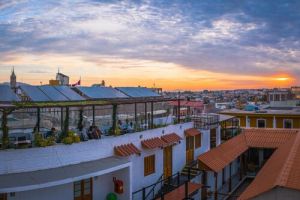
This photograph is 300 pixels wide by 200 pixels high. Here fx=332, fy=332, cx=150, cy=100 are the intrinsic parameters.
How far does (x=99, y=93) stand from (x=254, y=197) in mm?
9531

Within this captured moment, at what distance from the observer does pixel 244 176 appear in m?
28.6

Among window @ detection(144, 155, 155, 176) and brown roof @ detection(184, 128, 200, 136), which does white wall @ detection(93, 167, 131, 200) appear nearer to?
window @ detection(144, 155, 155, 176)

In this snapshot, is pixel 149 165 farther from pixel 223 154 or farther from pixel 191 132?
pixel 223 154

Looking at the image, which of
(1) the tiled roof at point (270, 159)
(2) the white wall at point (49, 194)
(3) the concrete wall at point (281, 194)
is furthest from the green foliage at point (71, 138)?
(3) the concrete wall at point (281, 194)

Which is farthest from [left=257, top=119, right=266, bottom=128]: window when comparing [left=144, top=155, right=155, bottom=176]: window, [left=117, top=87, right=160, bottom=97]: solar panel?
[left=144, top=155, right=155, bottom=176]: window

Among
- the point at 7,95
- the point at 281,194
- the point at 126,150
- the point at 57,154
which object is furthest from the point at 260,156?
the point at 7,95

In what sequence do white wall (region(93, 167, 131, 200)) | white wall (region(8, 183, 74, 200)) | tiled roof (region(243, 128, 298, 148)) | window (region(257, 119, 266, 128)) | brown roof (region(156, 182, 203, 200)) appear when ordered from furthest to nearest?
window (region(257, 119, 266, 128)) < tiled roof (region(243, 128, 298, 148)) < brown roof (region(156, 182, 203, 200)) < white wall (region(93, 167, 131, 200)) < white wall (region(8, 183, 74, 200))

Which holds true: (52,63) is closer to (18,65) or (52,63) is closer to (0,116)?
(18,65)

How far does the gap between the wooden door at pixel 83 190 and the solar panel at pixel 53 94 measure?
3.96m

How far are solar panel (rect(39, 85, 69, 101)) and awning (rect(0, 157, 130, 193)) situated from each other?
344cm

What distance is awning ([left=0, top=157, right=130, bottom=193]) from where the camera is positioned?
1090 cm

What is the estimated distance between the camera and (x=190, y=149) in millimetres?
22969

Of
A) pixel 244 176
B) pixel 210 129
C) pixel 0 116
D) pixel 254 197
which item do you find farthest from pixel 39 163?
pixel 244 176

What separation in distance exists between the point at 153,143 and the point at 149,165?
1.32 m
